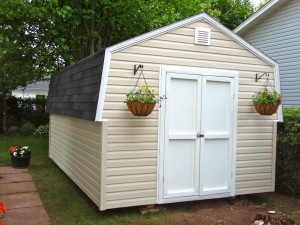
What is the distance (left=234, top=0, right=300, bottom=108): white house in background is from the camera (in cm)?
920

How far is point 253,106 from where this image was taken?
5.42 meters

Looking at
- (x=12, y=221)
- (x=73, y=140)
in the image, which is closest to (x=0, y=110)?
(x=73, y=140)

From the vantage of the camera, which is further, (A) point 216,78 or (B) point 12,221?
(A) point 216,78

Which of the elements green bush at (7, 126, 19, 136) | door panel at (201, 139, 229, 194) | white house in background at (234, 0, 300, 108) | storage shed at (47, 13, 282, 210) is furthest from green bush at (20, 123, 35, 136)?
door panel at (201, 139, 229, 194)

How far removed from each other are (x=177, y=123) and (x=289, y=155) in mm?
2442

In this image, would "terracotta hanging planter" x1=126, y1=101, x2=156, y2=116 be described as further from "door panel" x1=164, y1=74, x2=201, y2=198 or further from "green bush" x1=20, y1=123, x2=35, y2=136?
"green bush" x1=20, y1=123, x2=35, y2=136

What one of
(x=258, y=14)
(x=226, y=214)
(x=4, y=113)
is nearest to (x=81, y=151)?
(x=226, y=214)

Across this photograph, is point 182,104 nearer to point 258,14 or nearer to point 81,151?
point 81,151

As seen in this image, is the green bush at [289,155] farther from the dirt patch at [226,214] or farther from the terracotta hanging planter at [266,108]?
the terracotta hanging planter at [266,108]

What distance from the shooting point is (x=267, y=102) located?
199 inches

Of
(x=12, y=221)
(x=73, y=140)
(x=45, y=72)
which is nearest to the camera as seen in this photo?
(x=12, y=221)

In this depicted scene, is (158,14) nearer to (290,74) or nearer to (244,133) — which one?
(290,74)

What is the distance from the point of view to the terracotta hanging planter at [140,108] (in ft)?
14.1

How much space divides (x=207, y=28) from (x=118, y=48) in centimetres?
157
